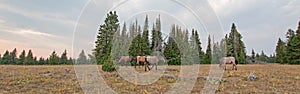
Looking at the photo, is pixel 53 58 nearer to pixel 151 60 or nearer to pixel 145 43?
pixel 145 43

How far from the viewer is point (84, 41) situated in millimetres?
11242

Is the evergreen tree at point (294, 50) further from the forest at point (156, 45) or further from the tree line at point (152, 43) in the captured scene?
the tree line at point (152, 43)

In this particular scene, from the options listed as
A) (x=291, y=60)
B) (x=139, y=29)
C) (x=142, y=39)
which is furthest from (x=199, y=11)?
(x=291, y=60)

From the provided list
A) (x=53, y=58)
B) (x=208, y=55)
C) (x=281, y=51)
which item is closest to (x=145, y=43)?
(x=208, y=55)

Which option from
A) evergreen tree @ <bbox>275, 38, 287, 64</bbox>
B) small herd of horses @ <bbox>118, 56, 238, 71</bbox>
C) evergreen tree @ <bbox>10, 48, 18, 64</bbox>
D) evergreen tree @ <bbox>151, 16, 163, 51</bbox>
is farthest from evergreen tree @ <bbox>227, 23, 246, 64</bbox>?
evergreen tree @ <bbox>10, 48, 18, 64</bbox>

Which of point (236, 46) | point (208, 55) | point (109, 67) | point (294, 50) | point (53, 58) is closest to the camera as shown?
point (109, 67)

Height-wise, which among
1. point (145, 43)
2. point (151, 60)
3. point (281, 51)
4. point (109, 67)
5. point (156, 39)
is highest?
point (156, 39)

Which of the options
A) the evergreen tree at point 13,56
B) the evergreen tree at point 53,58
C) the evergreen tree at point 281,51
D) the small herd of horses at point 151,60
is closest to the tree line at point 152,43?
the small herd of horses at point 151,60

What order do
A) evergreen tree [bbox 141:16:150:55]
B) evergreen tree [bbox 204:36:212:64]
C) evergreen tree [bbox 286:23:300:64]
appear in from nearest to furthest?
evergreen tree [bbox 141:16:150:55] < evergreen tree [bbox 286:23:300:64] < evergreen tree [bbox 204:36:212:64]

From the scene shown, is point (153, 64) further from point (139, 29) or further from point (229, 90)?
point (139, 29)

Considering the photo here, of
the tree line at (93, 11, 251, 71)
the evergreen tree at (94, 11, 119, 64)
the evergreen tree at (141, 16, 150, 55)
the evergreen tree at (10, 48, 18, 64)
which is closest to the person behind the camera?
the tree line at (93, 11, 251, 71)

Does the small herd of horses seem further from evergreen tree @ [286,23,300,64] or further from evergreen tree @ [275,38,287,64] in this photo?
evergreen tree @ [275,38,287,64]

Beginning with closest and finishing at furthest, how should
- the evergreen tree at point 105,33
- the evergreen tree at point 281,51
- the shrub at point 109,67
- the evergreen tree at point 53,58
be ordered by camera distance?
1. the shrub at point 109,67
2. the evergreen tree at point 105,33
3. the evergreen tree at point 53,58
4. the evergreen tree at point 281,51

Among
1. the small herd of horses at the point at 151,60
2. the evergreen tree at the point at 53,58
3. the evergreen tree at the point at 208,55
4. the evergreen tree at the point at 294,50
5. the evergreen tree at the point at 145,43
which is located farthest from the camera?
the evergreen tree at the point at 53,58
